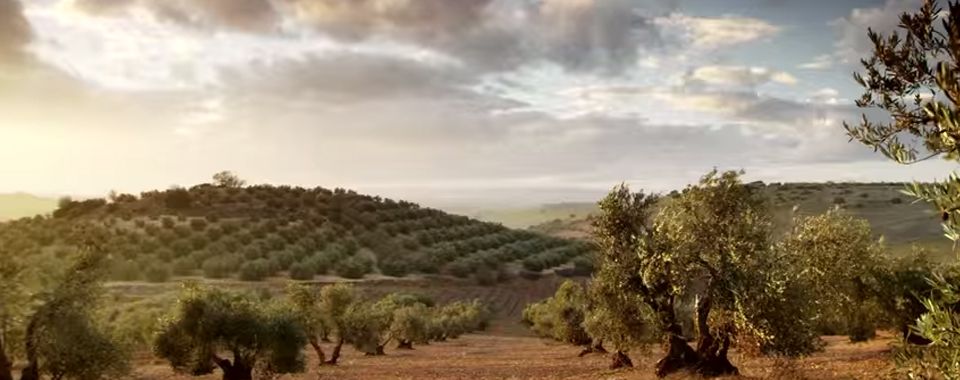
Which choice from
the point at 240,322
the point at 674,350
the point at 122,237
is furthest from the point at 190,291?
the point at 122,237

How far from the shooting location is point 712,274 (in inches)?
Result: 1224

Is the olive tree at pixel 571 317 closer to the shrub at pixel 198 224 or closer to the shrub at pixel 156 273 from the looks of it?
the shrub at pixel 156 273

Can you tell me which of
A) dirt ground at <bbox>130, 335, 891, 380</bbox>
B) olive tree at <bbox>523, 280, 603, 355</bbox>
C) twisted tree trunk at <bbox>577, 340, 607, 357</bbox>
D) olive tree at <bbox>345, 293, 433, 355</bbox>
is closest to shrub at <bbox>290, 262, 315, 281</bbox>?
olive tree at <bbox>345, 293, 433, 355</bbox>

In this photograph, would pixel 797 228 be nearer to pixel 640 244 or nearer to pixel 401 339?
pixel 640 244

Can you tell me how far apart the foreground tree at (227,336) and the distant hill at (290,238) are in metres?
45.7

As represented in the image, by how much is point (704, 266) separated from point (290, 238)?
91424 mm

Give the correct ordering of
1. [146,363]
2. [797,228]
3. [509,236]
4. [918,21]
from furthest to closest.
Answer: [509,236]
[146,363]
[797,228]
[918,21]

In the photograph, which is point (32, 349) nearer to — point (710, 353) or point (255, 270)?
point (710, 353)

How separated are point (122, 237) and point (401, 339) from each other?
46.6m

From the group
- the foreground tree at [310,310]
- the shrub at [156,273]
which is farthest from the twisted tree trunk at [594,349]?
the shrub at [156,273]

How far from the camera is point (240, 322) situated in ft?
112

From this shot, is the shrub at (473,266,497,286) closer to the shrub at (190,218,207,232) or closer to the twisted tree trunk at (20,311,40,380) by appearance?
the shrub at (190,218,207,232)

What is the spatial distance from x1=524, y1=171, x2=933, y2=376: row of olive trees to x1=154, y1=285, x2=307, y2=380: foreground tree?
52.7 ft

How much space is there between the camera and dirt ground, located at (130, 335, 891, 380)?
34094mm
